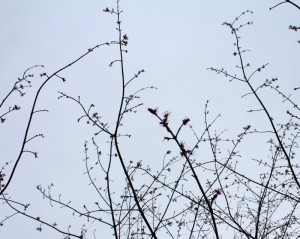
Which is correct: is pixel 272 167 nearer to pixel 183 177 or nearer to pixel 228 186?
pixel 228 186

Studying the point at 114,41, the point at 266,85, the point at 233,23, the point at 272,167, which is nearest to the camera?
the point at 114,41

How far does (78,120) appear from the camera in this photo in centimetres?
387

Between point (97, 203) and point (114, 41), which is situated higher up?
point (114, 41)

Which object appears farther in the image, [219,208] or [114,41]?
[219,208]

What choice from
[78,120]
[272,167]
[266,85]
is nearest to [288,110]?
[266,85]

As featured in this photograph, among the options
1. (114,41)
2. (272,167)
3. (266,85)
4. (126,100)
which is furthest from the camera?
(272,167)

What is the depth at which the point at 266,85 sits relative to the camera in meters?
4.63

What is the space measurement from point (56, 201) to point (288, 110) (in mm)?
3462

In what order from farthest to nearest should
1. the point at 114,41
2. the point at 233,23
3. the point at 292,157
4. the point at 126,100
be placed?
the point at 292,157 < the point at 233,23 < the point at 126,100 < the point at 114,41

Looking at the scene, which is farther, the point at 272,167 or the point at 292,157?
the point at 292,157

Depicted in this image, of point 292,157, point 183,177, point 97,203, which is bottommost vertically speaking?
point 97,203

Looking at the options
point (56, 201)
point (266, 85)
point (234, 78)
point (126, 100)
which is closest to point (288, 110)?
point (266, 85)

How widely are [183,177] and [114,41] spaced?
2.25 meters

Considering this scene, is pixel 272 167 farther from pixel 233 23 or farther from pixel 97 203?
pixel 97 203
